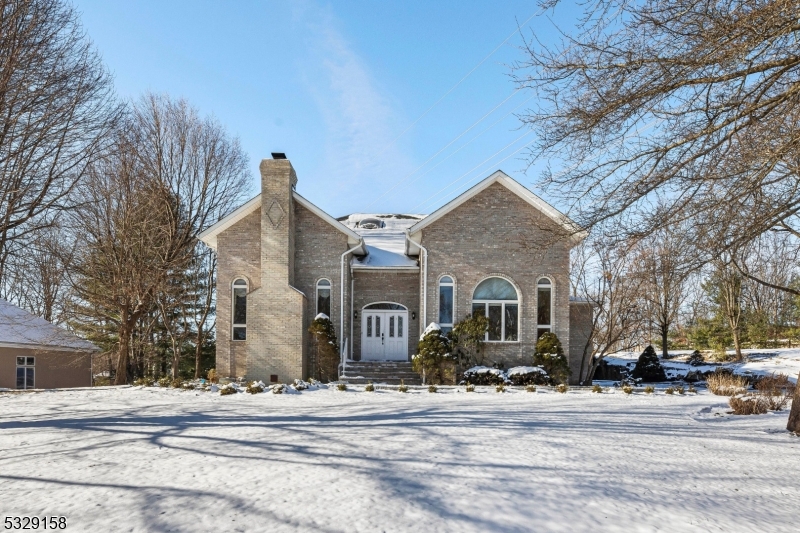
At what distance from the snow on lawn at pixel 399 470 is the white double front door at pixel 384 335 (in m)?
9.55

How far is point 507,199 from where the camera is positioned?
19375mm

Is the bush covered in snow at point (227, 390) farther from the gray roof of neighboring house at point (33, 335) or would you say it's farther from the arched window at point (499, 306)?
the gray roof of neighboring house at point (33, 335)

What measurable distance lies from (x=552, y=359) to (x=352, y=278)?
745cm

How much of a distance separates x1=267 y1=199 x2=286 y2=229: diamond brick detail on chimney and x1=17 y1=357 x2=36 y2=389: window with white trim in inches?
525

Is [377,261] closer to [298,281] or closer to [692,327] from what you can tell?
[298,281]

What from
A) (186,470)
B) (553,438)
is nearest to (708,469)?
(553,438)

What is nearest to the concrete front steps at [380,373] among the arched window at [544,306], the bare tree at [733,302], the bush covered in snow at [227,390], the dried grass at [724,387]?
the arched window at [544,306]

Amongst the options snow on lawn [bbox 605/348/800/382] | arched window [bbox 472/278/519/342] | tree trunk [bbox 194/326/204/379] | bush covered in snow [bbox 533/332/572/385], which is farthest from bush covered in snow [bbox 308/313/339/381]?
snow on lawn [bbox 605/348/800/382]

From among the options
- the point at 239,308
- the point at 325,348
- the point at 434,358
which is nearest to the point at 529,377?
the point at 434,358

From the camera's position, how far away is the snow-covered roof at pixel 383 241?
20.7m

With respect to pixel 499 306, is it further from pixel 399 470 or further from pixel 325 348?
pixel 399 470

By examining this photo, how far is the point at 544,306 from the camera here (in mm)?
19438

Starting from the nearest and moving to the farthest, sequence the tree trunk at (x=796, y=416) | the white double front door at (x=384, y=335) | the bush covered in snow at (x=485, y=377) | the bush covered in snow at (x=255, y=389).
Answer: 1. the tree trunk at (x=796, y=416)
2. the bush covered in snow at (x=255, y=389)
3. the bush covered in snow at (x=485, y=377)
4. the white double front door at (x=384, y=335)

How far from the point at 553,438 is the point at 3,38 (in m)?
10.3
